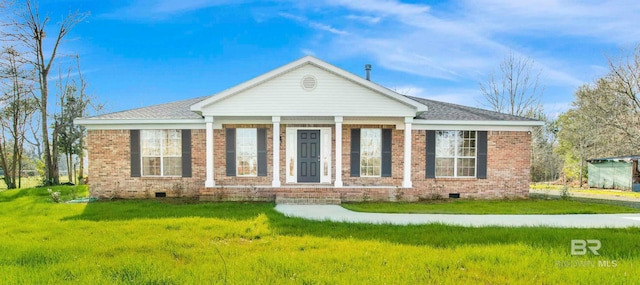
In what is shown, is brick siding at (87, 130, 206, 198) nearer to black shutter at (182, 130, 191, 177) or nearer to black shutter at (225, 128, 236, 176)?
black shutter at (182, 130, 191, 177)

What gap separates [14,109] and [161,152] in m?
13.0

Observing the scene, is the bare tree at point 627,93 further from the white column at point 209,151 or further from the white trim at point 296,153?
the white column at point 209,151

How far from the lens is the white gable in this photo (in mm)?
12172

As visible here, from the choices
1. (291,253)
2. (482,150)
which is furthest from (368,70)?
(291,253)

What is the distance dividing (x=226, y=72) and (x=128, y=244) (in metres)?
15.0

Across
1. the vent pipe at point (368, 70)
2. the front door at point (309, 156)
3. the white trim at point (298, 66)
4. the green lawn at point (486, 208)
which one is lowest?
the green lawn at point (486, 208)

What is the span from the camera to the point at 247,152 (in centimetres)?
1321

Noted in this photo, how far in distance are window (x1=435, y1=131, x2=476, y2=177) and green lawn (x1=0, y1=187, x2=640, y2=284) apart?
583 cm

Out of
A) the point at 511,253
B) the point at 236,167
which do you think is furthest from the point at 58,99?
the point at 511,253

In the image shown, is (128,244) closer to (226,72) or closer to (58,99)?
(226,72)

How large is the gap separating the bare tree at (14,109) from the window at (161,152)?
1161 centimetres

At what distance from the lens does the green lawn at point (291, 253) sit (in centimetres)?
450

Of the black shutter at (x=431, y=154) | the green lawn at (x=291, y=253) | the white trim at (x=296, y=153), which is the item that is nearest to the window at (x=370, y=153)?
the white trim at (x=296, y=153)

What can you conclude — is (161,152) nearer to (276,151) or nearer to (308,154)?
(276,151)
